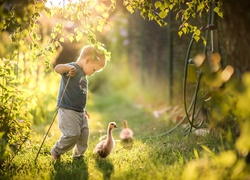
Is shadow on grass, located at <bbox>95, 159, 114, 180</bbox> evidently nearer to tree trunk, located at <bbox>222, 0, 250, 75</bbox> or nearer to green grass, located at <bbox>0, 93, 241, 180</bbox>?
green grass, located at <bbox>0, 93, 241, 180</bbox>

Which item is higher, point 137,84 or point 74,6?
point 74,6

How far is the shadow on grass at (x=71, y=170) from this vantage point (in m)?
4.07

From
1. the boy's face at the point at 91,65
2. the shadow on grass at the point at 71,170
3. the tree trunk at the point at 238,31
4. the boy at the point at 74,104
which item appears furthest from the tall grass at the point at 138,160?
the boy's face at the point at 91,65

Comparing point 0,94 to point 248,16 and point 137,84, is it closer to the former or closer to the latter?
point 248,16

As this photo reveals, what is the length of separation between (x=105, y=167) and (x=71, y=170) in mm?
357

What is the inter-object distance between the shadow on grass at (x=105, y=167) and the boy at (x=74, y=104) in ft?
1.05

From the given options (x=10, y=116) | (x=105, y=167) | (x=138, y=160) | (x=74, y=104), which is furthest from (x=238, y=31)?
(x=10, y=116)

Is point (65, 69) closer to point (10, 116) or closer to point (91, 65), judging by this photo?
point (91, 65)

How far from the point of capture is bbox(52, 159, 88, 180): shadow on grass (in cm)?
407

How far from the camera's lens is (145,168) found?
166 inches

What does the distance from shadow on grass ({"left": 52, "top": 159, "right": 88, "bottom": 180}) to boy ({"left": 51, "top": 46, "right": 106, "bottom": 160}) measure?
0.22 metres

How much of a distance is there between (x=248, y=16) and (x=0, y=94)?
267cm

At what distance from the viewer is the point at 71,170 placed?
170 inches

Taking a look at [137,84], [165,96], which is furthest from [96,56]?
[137,84]
